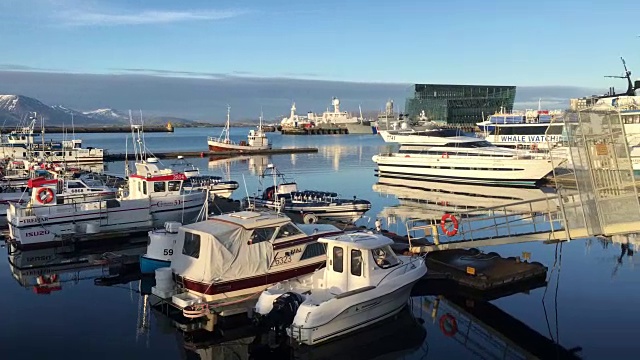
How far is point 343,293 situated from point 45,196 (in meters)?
16.1

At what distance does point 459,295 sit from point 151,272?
30.5 feet

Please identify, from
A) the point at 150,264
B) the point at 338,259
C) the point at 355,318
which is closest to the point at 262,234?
the point at 338,259

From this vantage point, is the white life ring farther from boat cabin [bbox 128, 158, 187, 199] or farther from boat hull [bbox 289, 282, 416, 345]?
boat hull [bbox 289, 282, 416, 345]

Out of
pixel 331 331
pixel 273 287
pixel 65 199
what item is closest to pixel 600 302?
pixel 331 331

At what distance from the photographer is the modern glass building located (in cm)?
16125

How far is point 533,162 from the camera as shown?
4203cm

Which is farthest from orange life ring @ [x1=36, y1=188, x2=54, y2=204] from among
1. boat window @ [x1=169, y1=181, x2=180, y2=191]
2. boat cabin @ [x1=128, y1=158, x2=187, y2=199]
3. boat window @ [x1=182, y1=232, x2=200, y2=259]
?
boat window @ [x1=182, y1=232, x2=200, y2=259]

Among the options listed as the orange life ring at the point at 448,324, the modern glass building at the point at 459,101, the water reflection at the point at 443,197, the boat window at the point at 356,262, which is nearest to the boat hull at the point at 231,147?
the water reflection at the point at 443,197

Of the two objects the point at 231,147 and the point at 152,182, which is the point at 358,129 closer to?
the point at 231,147

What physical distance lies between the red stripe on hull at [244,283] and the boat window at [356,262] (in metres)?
2.24

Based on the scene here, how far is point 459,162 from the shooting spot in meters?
46.5

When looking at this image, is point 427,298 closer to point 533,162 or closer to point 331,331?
point 331,331

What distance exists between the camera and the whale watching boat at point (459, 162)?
140ft

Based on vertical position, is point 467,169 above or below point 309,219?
above
